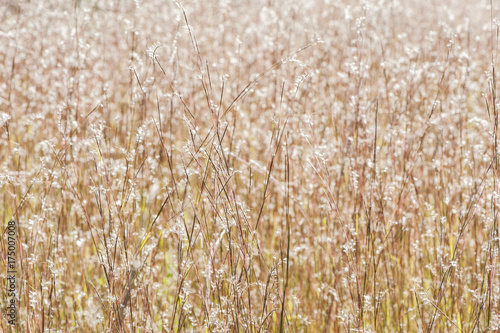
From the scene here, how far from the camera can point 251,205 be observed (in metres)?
1.75

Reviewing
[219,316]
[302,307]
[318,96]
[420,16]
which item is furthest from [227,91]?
Answer: [420,16]

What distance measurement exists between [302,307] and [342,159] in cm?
54

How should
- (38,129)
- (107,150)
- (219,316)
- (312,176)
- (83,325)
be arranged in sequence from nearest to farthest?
1. (219,316)
2. (83,325)
3. (312,176)
4. (107,150)
5. (38,129)

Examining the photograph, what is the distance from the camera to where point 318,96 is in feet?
8.87

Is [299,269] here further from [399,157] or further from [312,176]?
[399,157]

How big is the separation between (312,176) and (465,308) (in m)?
0.69

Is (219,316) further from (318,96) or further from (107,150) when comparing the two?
(318,96)

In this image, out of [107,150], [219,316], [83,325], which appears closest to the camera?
[219,316]

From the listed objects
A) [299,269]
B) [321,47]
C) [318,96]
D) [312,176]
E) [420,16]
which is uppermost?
[420,16]

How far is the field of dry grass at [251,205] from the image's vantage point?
113cm

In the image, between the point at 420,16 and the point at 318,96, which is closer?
the point at 318,96

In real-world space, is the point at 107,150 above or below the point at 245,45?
below

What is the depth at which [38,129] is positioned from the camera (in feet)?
8.16

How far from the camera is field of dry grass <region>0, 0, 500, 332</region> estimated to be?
44.6 inches
